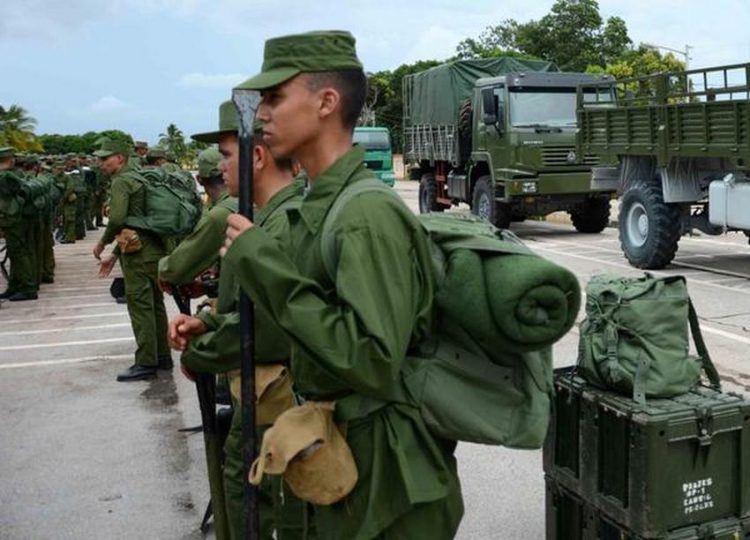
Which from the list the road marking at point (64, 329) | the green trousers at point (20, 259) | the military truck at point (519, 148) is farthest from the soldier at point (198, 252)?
the military truck at point (519, 148)

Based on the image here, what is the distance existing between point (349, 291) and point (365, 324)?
0.07m

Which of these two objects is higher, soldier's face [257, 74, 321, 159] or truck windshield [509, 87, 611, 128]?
truck windshield [509, 87, 611, 128]

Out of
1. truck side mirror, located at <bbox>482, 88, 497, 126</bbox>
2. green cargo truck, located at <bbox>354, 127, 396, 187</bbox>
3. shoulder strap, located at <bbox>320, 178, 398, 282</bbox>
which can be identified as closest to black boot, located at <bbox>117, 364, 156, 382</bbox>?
shoulder strap, located at <bbox>320, 178, 398, 282</bbox>

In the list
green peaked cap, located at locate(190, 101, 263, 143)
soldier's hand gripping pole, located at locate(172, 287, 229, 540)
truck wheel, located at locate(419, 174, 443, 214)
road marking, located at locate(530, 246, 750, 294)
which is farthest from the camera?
truck wheel, located at locate(419, 174, 443, 214)

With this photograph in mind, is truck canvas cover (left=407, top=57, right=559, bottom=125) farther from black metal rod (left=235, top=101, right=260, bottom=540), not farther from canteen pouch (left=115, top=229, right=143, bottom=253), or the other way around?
black metal rod (left=235, top=101, right=260, bottom=540)

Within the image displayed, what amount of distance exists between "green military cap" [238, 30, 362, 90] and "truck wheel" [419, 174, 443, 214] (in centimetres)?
1756

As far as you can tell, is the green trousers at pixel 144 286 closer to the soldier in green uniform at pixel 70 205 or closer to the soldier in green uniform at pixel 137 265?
the soldier in green uniform at pixel 137 265

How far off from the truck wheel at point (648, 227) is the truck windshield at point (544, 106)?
9.97 feet

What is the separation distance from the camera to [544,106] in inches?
592

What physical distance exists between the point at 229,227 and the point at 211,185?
13.3ft

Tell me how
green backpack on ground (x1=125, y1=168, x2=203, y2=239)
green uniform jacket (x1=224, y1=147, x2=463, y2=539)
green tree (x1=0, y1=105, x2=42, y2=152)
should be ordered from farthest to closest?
green tree (x1=0, y1=105, x2=42, y2=152) → green backpack on ground (x1=125, y1=168, x2=203, y2=239) → green uniform jacket (x1=224, y1=147, x2=463, y2=539)

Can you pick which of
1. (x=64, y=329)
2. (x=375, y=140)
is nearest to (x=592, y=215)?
(x=64, y=329)

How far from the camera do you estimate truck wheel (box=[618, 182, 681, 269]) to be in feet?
37.6

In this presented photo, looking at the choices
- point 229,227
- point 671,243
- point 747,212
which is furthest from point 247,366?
point 671,243
